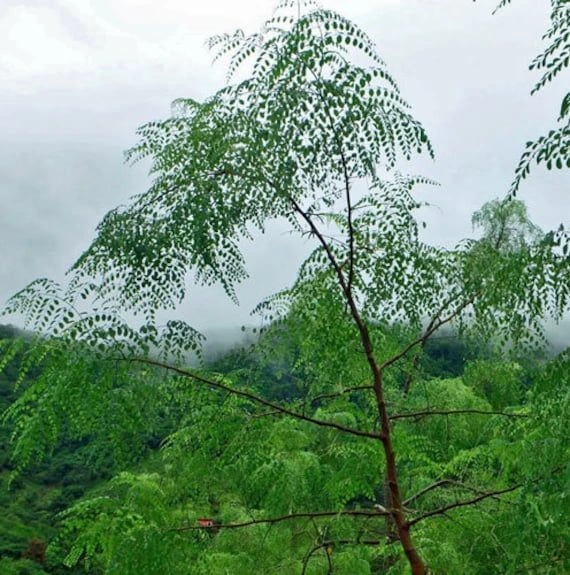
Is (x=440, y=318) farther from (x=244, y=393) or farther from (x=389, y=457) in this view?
(x=244, y=393)

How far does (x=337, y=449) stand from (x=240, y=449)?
2.37 ft

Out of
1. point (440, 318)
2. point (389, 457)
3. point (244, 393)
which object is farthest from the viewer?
point (440, 318)

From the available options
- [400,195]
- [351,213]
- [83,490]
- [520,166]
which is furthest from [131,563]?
[83,490]

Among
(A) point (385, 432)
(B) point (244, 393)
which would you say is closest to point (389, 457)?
(A) point (385, 432)

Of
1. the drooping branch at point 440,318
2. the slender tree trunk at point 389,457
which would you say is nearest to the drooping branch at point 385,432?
the slender tree trunk at point 389,457

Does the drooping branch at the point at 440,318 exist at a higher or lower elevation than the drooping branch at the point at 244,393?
higher

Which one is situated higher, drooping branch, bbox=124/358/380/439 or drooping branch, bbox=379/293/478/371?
drooping branch, bbox=379/293/478/371

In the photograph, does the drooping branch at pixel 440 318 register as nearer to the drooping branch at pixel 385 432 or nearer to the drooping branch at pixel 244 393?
the drooping branch at pixel 385 432

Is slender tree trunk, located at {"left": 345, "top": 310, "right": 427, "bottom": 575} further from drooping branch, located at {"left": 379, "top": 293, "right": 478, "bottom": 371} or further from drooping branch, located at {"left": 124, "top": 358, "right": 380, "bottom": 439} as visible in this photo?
drooping branch, located at {"left": 379, "top": 293, "right": 478, "bottom": 371}

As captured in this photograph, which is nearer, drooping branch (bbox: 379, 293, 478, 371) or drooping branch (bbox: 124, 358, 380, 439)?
drooping branch (bbox: 124, 358, 380, 439)

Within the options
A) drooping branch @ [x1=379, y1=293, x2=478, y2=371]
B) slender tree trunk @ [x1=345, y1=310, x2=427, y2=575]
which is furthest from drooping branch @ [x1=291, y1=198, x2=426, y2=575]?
drooping branch @ [x1=379, y1=293, x2=478, y2=371]

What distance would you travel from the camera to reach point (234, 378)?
4191 millimetres

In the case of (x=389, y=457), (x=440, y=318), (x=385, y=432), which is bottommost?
(x=389, y=457)

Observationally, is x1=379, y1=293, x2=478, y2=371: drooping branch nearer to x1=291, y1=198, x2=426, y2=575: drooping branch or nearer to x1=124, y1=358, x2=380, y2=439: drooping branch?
x1=291, y1=198, x2=426, y2=575: drooping branch
